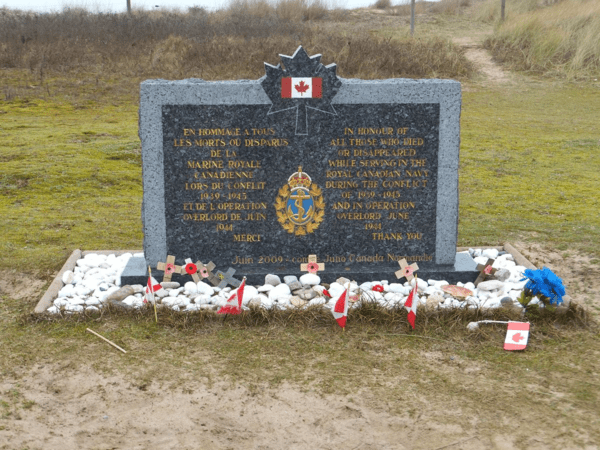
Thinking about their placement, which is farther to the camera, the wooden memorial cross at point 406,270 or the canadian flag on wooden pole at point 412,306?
the wooden memorial cross at point 406,270

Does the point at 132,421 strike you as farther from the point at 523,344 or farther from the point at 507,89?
the point at 507,89

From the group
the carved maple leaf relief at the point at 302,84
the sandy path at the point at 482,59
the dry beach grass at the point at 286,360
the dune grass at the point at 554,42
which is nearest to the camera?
the dry beach grass at the point at 286,360

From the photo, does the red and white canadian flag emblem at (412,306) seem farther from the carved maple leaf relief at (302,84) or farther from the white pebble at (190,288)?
the white pebble at (190,288)

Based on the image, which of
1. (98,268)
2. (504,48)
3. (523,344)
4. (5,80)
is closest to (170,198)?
(98,268)

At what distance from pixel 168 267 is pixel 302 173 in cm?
138

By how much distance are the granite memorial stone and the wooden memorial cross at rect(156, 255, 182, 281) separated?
0.16m

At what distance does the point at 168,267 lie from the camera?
5.94m

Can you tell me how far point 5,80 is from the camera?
17297mm

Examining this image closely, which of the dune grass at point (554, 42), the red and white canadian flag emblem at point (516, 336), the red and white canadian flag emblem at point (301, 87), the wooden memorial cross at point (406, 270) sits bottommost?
the red and white canadian flag emblem at point (516, 336)

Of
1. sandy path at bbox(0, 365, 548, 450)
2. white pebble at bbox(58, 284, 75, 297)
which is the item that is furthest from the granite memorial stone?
sandy path at bbox(0, 365, 548, 450)

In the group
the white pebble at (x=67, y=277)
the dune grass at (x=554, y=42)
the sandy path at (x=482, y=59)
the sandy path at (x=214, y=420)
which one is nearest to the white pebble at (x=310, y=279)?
the sandy path at (x=214, y=420)

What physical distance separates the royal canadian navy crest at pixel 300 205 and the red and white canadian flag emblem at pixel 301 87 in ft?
2.05

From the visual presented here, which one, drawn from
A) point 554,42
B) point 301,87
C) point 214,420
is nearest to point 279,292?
point 301,87

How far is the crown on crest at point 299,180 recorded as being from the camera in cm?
596
